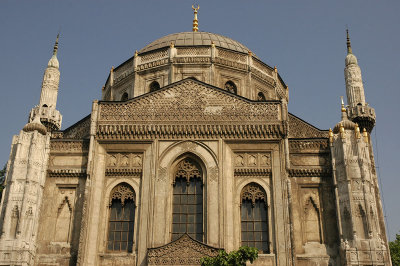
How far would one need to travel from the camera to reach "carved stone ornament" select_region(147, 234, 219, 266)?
21.3 metres

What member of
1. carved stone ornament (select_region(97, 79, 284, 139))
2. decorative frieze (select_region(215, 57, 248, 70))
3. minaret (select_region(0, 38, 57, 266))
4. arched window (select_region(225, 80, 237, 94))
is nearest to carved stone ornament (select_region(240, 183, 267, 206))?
carved stone ornament (select_region(97, 79, 284, 139))

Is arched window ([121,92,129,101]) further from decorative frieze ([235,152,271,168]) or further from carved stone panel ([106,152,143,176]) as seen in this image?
decorative frieze ([235,152,271,168])

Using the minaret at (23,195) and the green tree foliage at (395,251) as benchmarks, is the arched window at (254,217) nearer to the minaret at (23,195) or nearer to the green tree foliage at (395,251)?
the minaret at (23,195)

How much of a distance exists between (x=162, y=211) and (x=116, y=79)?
1301 cm

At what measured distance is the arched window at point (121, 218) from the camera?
2275 cm

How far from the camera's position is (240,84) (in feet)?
102

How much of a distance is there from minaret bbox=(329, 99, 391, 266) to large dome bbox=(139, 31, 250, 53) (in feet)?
40.1

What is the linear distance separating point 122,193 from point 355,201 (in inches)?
413

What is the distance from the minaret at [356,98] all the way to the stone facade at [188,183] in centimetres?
292

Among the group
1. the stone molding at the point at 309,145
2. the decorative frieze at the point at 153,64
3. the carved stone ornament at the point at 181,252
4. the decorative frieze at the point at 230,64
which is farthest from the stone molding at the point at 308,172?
the decorative frieze at the point at 153,64

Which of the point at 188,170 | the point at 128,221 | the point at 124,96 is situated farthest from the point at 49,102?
the point at 188,170

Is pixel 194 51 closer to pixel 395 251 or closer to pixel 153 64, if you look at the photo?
pixel 153 64

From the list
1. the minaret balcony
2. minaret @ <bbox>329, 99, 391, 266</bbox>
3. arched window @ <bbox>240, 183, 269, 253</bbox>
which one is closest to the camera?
minaret @ <bbox>329, 99, 391, 266</bbox>

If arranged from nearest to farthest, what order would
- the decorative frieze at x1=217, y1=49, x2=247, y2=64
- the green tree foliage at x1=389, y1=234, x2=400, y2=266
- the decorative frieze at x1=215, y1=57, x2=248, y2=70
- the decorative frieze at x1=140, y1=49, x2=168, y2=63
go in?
the decorative frieze at x1=215, y1=57, x2=248, y2=70 < the decorative frieze at x1=217, y1=49, x2=247, y2=64 < the decorative frieze at x1=140, y1=49, x2=168, y2=63 < the green tree foliage at x1=389, y1=234, x2=400, y2=266
